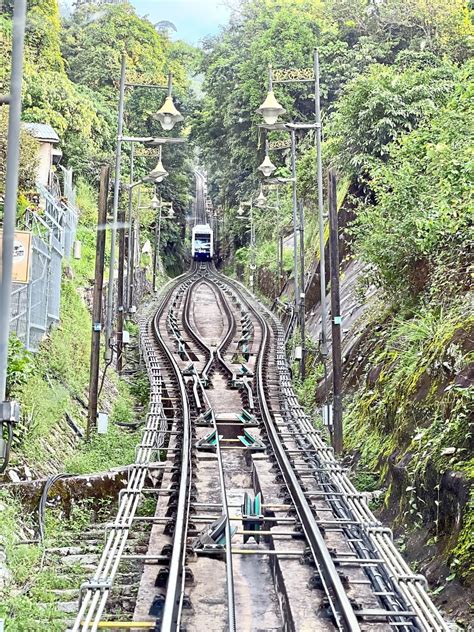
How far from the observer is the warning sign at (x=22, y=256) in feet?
42.3

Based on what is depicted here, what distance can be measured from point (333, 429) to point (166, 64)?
56.8m

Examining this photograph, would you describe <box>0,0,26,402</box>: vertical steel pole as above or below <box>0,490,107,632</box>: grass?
above

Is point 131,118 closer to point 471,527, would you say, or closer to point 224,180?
point 224,180

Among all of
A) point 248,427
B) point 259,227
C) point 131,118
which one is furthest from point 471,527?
point 131,118

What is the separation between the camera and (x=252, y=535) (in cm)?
1023

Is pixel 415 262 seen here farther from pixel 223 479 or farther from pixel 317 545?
pixel 317 545

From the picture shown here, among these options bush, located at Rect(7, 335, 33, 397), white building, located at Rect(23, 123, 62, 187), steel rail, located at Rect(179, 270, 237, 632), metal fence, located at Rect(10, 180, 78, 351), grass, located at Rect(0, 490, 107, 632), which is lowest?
grass, located at Rect(0, 490, 107, 632)

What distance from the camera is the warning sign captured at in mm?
12891

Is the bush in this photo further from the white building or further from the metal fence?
the white building

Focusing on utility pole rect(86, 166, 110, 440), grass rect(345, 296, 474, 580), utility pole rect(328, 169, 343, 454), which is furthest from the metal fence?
grass rect(345, 296, 474, 580)

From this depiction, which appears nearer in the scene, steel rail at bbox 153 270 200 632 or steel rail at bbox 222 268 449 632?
steel rail at bbox 222 268 449 632

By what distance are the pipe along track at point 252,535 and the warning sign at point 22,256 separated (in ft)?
10.3

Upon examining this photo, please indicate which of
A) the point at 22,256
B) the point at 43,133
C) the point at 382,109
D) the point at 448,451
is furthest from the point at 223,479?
the point at 43,133

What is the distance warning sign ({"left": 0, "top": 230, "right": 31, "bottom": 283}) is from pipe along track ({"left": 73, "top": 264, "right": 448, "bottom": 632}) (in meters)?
3.13
